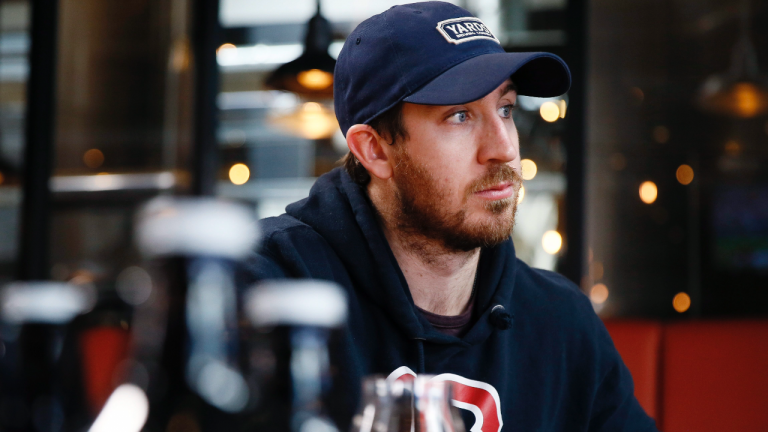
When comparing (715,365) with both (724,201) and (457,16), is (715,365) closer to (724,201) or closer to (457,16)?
(457,16)

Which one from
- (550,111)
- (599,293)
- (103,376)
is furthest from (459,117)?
(599,293)

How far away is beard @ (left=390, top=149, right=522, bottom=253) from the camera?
43.7 inches

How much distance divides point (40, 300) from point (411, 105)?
79 centimetres

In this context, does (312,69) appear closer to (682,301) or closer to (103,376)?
(103,376)

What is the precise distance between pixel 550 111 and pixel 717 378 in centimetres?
173

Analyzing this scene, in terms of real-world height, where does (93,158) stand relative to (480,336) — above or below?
above

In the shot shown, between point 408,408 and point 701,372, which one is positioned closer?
point 408,408

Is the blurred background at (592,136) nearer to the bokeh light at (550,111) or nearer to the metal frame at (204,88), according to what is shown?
the metal frame at (204,88)

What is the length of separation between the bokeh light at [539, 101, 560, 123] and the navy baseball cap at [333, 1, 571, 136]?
197 centimetres

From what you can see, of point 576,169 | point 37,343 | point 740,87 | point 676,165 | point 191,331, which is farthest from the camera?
point 676,165

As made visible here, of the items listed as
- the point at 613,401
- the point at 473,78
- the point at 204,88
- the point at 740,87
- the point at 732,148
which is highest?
the point at 740,87

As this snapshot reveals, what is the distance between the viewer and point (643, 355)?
186 centimetres

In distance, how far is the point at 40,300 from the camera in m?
0.54

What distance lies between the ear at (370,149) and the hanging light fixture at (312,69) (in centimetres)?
141
